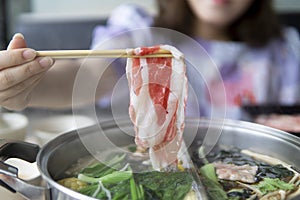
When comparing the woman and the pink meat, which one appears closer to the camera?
the pink meat

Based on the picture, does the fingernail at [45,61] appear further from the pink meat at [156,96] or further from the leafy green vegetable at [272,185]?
the leafy green vegetable at [272,185]

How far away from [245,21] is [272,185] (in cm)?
152

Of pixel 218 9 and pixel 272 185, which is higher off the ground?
pixel 218 9

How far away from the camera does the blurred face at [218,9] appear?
198 cm

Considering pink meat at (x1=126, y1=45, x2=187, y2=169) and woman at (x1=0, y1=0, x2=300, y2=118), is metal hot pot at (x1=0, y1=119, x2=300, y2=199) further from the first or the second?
woman at (x1=0, y1=0, x2=300, y2=118)

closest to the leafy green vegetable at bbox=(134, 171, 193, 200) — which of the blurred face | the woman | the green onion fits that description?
the green onion

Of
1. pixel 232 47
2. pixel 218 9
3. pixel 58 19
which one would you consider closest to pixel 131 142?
pixel 218 9

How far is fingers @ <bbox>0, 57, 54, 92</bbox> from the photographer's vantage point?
0.95 meters

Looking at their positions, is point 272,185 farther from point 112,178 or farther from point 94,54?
point 94,54

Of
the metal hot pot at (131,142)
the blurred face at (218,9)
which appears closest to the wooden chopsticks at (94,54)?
the metal hot pot at (131,142)

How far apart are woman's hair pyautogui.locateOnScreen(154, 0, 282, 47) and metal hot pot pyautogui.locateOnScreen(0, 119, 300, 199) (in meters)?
1.14

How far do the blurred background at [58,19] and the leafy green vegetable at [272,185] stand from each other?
2006mm

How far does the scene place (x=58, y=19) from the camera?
2.83m

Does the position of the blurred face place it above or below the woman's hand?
above
